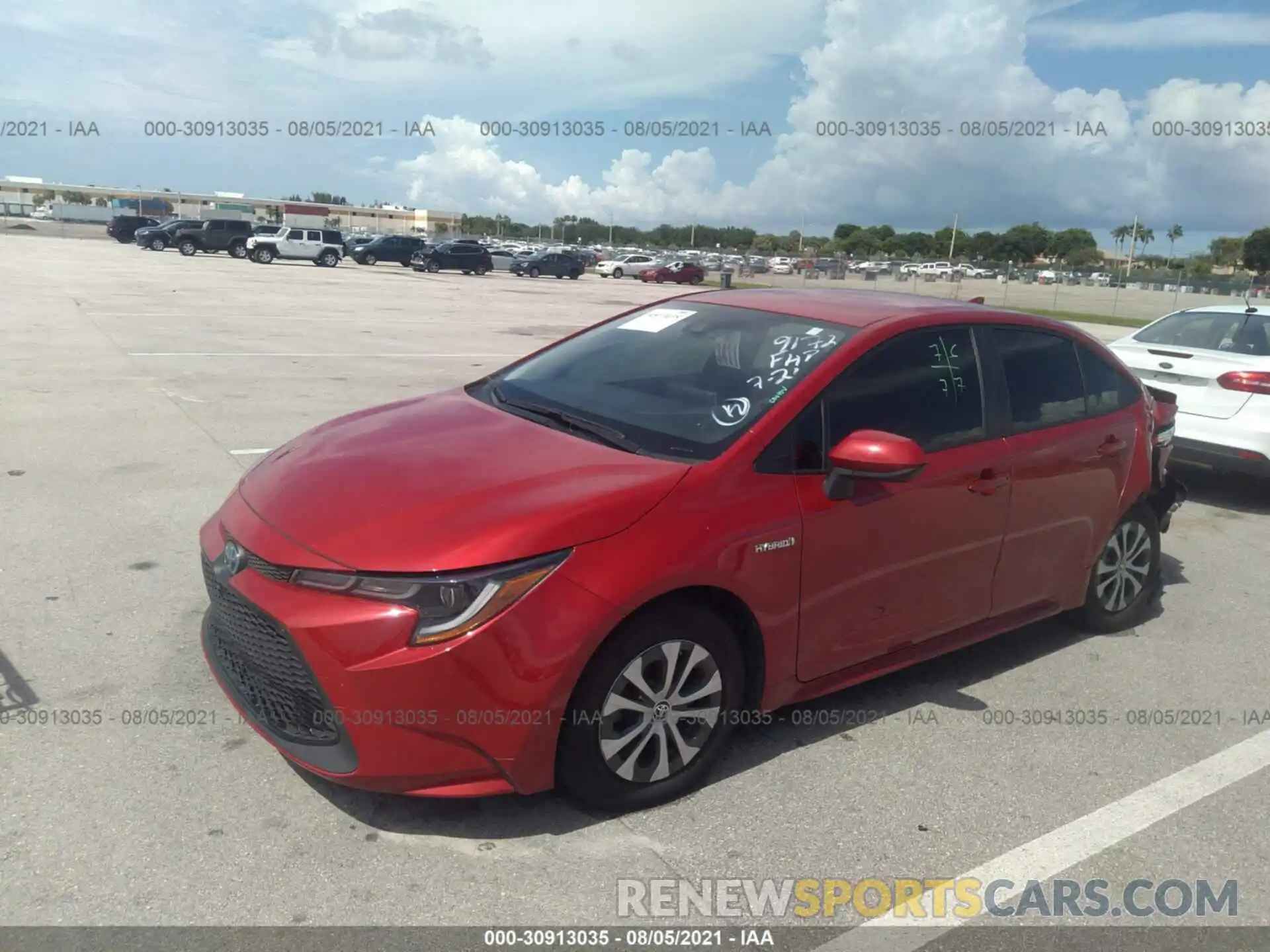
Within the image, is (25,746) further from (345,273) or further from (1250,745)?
(345,273)

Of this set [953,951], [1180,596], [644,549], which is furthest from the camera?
[1180,596]

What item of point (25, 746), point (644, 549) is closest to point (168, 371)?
point (25, 746)

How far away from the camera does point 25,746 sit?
11.8ft

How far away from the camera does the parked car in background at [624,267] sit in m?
57.0

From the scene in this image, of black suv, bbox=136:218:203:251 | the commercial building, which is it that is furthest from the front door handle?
the commercial building

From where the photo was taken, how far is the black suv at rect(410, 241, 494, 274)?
153 ft

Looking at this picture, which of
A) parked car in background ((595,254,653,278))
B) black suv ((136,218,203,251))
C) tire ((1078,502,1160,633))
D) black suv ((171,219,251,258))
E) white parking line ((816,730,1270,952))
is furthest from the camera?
parked car in background ((595,254,653,278))

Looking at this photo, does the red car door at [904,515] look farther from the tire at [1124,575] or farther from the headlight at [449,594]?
the headlight at [449,594]

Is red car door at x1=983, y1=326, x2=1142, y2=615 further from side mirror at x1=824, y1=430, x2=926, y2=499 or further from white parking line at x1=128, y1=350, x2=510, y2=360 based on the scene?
white parking line at x1=128, y1=350, x2=510, y2=360

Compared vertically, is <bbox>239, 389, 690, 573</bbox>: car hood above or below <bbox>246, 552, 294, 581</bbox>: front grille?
above

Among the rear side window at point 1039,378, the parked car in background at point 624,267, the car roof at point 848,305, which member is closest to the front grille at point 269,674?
the car roof at point 848,305

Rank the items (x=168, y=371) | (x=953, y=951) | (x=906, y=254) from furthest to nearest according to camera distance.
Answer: (x=906, y=254), (x=168, y=371), (x=953, y=951)

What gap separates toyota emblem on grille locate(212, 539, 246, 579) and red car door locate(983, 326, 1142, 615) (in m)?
3.09

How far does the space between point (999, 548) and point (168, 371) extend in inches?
393
